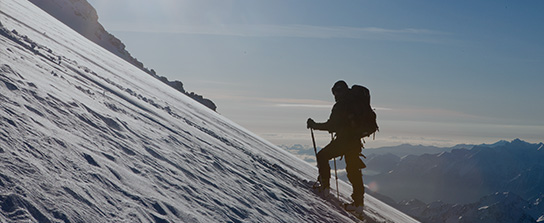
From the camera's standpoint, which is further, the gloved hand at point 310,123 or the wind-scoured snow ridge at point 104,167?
the gloved hand at point 310,123

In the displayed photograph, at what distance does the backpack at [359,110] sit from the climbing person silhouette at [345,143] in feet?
0.23

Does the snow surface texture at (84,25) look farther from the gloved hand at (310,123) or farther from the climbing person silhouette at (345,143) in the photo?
the climbing person silhouette at (345,143)

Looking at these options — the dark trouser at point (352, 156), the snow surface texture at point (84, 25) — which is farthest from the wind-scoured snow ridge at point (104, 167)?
the snow surface texture at point (84, 25)

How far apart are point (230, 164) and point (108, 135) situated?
292 centimetres

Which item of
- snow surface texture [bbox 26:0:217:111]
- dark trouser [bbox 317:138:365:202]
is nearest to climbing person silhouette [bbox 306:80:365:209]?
dark trouser [bbox 317:138:365:202]

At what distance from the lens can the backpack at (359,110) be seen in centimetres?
805

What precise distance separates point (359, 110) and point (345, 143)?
0.74 meters

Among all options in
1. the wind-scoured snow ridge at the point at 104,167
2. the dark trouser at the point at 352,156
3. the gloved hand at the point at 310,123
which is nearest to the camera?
the wind-scoured snow ridge at the point at 104,167

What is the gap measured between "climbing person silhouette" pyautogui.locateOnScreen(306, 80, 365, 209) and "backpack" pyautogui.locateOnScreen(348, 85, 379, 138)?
0.07m

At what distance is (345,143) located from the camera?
27.3ft

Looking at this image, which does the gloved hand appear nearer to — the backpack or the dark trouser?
the dark trouser

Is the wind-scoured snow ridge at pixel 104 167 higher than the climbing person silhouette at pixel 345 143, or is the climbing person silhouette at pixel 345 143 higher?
the climbing person silhouette at pixel 345 143

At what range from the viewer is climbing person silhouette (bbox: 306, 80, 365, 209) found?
8.20m

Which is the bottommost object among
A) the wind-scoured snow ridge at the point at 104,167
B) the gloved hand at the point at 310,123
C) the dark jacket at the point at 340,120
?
the wind-scoured snow ridge at the point at 104,167
